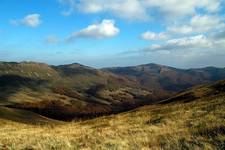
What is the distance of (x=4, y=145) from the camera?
49.2ft

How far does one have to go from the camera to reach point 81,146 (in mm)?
13359

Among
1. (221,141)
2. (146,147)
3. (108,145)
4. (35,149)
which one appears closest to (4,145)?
(35,149)

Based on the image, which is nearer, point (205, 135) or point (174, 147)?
point (174, 147)

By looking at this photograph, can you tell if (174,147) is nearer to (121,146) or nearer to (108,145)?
(121,146)

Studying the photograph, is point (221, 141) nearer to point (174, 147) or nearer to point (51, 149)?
point (174, 147)

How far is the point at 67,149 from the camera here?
1258 cm

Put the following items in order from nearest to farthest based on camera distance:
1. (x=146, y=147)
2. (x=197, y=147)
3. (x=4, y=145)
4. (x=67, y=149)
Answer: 1. (x=197, y=147)
2. (x=146, y=147)
3. (x=67, y=149)
4. (x=4, y=145)

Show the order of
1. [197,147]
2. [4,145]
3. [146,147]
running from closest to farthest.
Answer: [197,147] < [146,147] < [4,145]

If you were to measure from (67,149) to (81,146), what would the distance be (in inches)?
35.7

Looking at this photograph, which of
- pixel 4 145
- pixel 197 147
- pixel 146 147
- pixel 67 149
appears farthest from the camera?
pixel 4 145

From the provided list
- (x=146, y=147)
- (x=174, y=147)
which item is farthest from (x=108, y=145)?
(x=174, y=147)

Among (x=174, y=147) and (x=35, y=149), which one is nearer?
(x=174, y=147)

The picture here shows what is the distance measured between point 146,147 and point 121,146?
3.08 feet

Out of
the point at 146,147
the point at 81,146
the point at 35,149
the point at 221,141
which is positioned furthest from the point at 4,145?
the point at 221,141
